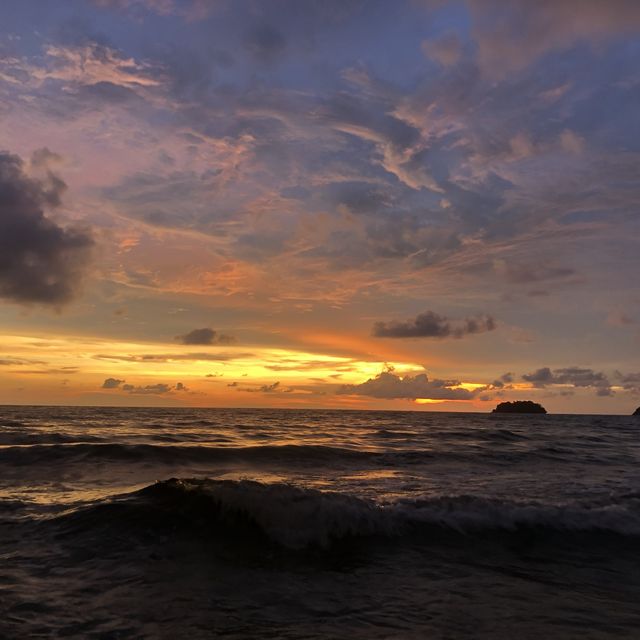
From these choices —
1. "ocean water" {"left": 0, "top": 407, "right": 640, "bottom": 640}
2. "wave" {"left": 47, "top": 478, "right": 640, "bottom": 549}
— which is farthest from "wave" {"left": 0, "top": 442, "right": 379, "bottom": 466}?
"wave" {"left": 47, "top": 478, "right": 640, "bottom": 549}

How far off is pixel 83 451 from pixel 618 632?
21.6m

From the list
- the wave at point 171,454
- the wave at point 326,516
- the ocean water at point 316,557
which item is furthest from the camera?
the wave at point 171,454

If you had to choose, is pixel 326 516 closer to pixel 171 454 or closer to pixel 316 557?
pixel 316 557

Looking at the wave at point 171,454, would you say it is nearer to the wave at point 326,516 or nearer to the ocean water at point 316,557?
the ocean water at point 316,557

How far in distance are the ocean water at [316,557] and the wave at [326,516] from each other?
48 millimetres

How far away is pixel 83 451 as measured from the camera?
22.3 meters

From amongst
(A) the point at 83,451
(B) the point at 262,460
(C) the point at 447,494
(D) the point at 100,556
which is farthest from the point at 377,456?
(D) the point at 100,556

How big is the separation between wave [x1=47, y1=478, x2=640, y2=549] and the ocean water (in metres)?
0.05

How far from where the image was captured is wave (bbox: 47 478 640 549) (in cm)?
1073

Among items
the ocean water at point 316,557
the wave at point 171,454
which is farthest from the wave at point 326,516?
the wave at point 171,454

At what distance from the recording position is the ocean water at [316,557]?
636cm

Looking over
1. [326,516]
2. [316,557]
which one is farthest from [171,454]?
[316,557]

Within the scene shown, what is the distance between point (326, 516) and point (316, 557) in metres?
1.70

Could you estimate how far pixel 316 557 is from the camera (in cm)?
934
